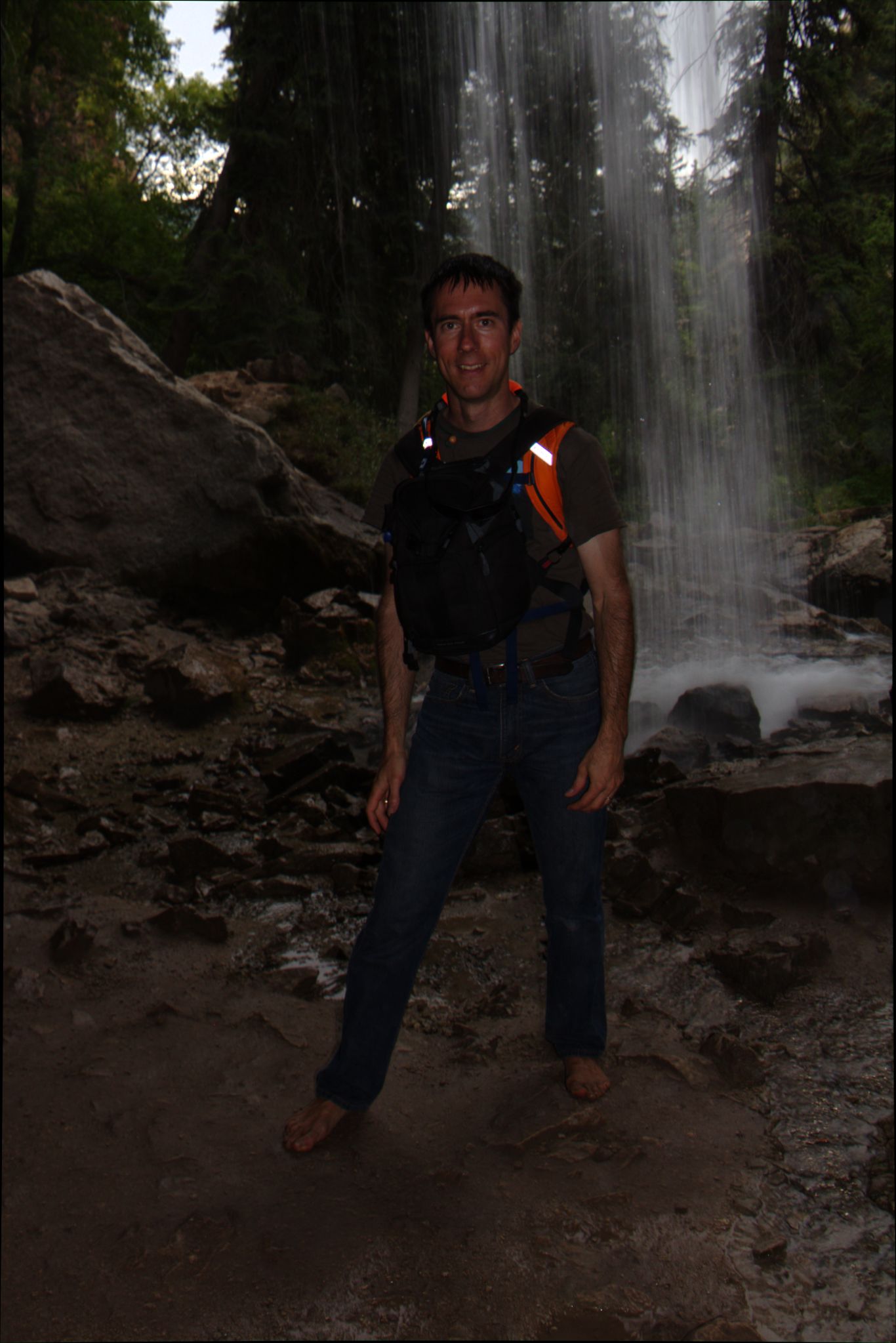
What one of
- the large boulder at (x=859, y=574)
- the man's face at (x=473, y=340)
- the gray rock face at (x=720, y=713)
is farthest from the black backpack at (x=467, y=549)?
the large boulder at (x=859, y=574)

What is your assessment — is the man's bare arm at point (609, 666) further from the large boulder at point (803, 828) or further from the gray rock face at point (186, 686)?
the gray rock face at point (186, 686)

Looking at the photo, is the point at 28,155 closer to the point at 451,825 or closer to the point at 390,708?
the point at 390,708

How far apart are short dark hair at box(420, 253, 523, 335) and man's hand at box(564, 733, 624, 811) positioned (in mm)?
988

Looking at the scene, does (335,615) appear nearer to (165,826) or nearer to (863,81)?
(165,826)

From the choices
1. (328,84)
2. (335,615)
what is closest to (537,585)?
(335,615)

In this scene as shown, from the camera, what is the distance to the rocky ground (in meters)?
2.02

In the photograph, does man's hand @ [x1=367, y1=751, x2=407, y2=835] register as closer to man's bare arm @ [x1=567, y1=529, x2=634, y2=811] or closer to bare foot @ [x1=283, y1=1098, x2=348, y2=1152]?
man's bare arm @ [x1=567, y1=529, x2=634, y2=811]

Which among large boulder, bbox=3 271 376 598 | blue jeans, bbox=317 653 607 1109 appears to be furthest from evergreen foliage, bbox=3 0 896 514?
blue jeans, bbox=317 653 607 1109

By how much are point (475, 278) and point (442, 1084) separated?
215cm

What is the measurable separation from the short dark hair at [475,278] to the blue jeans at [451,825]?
826 millimetres

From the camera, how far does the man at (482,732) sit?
2291 mm

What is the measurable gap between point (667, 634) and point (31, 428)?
792cm

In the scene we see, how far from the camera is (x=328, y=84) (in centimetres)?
1305

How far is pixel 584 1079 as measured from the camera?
107 inches
